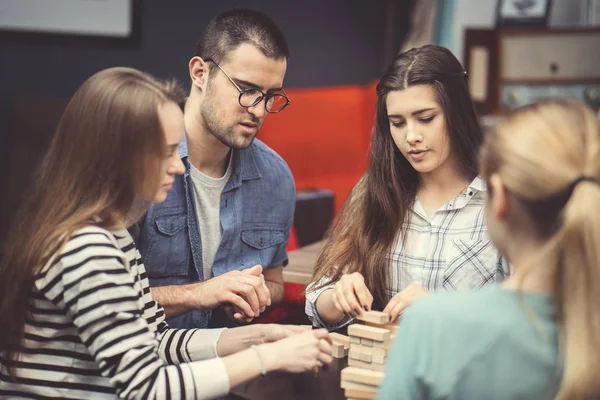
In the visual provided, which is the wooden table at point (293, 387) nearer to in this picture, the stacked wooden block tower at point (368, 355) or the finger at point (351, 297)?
the stacked wooden block tower at point (368, 355)

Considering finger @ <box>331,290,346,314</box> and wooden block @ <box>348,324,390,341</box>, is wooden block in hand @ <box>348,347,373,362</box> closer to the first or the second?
wooden block @ <box>348,324,390,341</box>

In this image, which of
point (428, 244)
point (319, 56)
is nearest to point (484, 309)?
point (428, 244)

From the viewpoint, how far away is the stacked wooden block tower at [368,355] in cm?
148

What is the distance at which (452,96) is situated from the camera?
2092 mm

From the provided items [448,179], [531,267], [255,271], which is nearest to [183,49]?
[448,179]

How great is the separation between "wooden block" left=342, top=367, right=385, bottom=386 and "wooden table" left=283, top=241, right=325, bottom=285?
0.99 m

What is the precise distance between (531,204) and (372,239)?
40.8 inches

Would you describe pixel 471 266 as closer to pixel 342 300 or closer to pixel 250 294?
pixel 342 300

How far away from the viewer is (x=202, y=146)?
240 centimetres

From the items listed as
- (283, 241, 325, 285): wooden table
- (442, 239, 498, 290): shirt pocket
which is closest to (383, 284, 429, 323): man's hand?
(442, 239, 498, 290): shirt pocket

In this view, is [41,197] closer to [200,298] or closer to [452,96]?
[200,298]

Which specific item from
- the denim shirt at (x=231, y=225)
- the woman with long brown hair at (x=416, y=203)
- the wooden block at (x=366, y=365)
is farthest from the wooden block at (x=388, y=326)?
the denim shirt at (x=231, y=225)

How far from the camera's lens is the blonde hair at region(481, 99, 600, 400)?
1103mm

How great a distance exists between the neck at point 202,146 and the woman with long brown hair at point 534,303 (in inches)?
52.0
